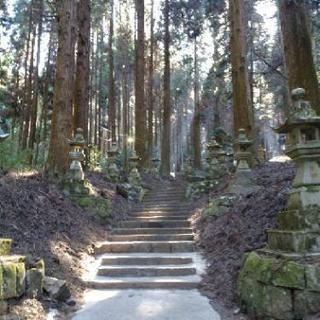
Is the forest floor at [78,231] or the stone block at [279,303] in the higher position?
the forest floor at [78,231]

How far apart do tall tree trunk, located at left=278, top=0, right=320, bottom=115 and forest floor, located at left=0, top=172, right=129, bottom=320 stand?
4.91 m

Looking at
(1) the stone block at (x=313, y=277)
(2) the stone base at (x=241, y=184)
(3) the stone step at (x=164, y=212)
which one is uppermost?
(2) the stone base at (x=241, y=184)

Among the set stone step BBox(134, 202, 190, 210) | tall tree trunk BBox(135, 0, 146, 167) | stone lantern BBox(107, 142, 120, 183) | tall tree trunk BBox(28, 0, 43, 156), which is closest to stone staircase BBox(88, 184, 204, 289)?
stone step BBox(134, 202, 190, 210)

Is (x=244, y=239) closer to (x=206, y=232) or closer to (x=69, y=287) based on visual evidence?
(x=206, y=232)

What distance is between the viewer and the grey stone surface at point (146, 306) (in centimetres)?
Answer: 523

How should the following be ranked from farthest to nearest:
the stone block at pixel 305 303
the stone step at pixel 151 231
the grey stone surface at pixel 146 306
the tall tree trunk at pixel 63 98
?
the tall tree trunk at pixel 63 98 < the stone step at pixel 151 231 < the grey stone surface at pixel 146 306 < the stone block at pixel 305 303

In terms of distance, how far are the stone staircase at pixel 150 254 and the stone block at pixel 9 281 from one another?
2.21 metres

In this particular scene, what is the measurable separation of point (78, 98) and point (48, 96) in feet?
35.8

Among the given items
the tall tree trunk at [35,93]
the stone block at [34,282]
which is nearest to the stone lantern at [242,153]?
the stone block at [34,282]

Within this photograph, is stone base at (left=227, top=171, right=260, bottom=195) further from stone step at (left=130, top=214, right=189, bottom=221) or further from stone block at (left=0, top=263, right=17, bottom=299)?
stone block at (left=0, top=263, right=17, bottom=299)

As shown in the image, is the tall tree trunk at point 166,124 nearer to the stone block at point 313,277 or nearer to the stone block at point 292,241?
the stone block at point 292,241

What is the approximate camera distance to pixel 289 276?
4629 millimetres

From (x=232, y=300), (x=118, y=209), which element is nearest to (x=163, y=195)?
(x=118, y=209)

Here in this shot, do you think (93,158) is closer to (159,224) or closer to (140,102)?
(140,102)
